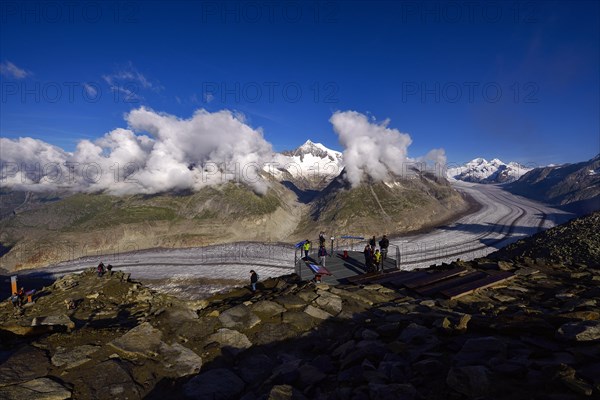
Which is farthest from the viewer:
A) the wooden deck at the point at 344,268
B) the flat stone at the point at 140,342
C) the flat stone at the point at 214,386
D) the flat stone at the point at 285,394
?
the wooden deck at the point at 344,268

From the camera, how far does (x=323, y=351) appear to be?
8805mm

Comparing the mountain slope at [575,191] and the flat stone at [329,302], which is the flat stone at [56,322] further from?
the mountain slope at [575,191]

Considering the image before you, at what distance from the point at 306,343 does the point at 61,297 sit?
18.4m

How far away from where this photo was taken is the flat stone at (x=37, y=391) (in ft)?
20.1

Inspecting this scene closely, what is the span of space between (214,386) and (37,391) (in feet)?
11.9

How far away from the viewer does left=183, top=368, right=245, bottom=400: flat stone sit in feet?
23.0

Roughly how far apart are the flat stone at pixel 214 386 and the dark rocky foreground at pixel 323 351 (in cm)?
3

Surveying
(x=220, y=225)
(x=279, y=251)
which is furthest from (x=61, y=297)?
(x=220, y=225)

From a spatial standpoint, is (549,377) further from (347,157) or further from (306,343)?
(347,157)

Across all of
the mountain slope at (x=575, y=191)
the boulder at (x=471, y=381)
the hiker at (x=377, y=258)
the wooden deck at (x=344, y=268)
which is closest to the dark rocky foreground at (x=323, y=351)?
the boulder at (x=471, y=381)

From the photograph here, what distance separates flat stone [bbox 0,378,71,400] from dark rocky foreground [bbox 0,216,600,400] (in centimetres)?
2

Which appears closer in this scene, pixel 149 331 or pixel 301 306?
pixel 149 331

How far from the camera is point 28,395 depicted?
20.2ft

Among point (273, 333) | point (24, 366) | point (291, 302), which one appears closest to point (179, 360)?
point (273, 333)
